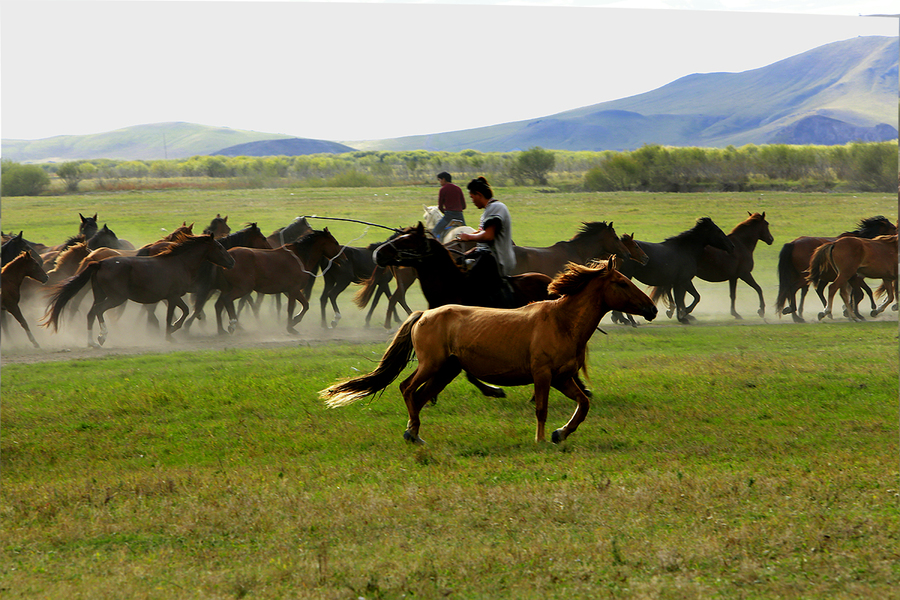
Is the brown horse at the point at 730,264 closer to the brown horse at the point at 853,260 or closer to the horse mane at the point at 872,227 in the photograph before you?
the brown horse at the point at 853,260

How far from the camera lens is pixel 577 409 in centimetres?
668

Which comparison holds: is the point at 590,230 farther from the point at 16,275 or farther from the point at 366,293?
the point at 16,275

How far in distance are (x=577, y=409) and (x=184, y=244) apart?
1069 cm

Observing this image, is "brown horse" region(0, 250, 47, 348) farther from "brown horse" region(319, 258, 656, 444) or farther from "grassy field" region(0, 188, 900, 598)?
"brown horse" region(319, 258, 656, 444)

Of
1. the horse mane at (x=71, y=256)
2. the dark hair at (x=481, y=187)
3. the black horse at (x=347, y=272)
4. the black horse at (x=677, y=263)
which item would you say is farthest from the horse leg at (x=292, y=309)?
the dark hair at (x=481, y=187)

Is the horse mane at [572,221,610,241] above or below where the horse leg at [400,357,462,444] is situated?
above

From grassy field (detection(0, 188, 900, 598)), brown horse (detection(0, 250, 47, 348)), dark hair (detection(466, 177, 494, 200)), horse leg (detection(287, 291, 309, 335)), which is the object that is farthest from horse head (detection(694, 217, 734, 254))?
brown horse (detection(0, 250, 47, 348))

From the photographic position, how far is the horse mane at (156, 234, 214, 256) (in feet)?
48.9

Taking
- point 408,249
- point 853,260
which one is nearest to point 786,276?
point 853,260

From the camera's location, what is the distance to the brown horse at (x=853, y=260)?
55.9 ft

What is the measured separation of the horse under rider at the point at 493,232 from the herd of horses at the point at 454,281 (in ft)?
0.34

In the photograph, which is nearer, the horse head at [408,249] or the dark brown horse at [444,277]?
the horse head at [408,249]

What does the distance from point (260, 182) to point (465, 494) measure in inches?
2301

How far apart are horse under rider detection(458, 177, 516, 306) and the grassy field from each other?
1614mm
